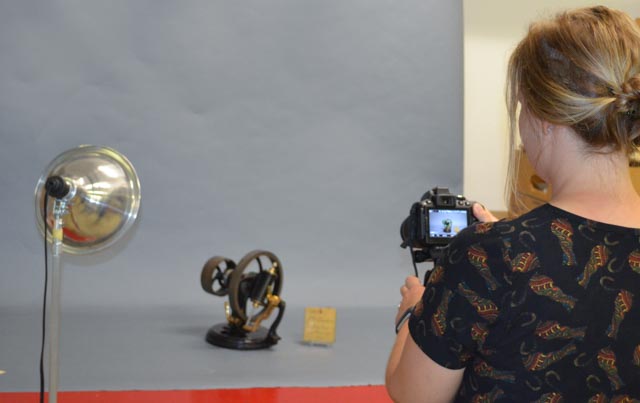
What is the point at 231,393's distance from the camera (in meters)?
2.93

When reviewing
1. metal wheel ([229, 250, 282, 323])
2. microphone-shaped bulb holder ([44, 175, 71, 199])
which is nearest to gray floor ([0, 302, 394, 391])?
metal wheel ([229, 250, 282, 323])

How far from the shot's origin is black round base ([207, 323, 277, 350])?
3.50m

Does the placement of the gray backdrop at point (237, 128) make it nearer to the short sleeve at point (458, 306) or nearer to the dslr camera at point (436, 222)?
the dslr camera at point (436, 222)

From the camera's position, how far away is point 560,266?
103 centimetres

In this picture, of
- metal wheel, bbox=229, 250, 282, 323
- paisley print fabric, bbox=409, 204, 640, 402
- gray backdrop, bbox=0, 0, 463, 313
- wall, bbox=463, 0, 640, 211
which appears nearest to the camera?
paisley print fabric, bbox=409, 204, 640, 402

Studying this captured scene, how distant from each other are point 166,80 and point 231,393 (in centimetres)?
210

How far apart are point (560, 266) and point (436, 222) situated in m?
0.62

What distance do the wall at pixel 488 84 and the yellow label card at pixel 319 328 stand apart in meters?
2.62

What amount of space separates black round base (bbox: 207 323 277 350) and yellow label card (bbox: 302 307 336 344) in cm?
17

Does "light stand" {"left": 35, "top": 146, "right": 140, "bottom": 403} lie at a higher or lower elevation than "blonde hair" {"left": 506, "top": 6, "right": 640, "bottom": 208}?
lower

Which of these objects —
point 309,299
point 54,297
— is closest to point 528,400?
point 54,297

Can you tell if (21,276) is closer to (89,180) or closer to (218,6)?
(218,6)

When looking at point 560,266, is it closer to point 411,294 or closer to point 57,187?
point 411,294

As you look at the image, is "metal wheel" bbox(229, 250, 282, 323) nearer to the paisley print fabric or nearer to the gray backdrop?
the gray backdrop
